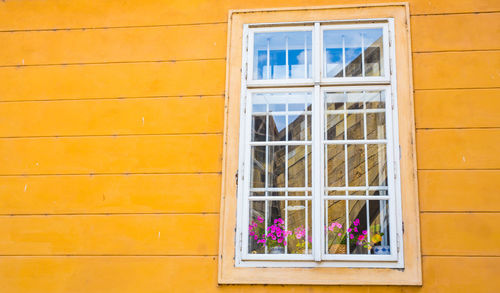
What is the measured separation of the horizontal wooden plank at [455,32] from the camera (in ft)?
12.0

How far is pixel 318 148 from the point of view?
3.57m

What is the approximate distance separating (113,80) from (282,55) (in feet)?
3.75

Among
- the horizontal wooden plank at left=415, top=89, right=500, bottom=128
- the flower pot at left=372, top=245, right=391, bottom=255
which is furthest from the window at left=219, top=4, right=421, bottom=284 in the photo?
the horizontal wooden plank at left=415, top=89, right=500, bottom=128

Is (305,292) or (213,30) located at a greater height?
(213,30)

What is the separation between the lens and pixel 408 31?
12.1ft

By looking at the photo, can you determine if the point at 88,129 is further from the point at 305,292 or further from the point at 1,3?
the point at 305,292

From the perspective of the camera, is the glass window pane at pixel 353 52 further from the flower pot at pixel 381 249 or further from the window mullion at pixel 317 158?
the flower pot at pixel 381 249

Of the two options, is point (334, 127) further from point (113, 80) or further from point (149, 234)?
point (113, 80)

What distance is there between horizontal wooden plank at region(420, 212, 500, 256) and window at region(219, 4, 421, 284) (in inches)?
3.8

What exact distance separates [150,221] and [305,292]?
104 centimetres

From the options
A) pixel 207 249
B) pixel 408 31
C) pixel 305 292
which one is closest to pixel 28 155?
pixel 207 249

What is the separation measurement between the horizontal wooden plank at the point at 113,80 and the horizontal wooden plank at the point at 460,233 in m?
1.56

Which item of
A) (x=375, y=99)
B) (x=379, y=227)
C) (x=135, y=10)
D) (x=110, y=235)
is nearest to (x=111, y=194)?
(x=110, y=235)

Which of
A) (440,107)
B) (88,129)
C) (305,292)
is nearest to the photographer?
(305,292)
